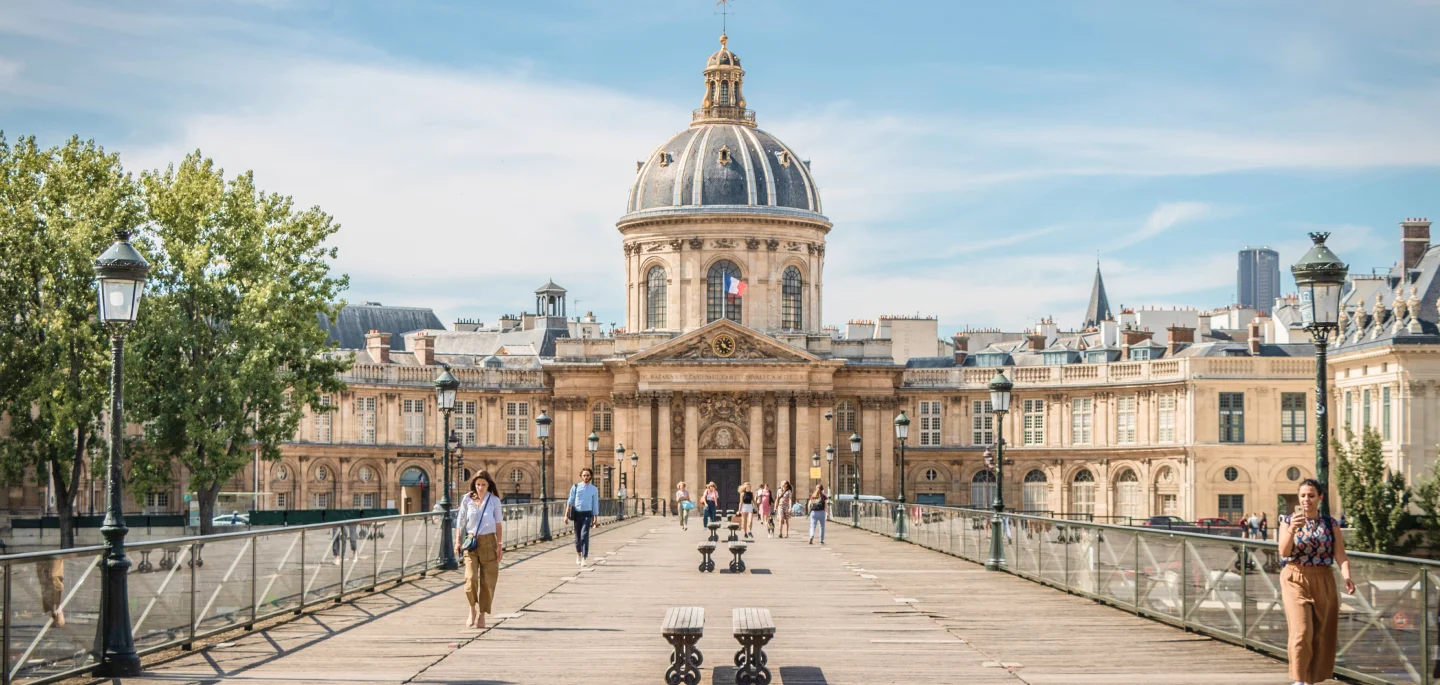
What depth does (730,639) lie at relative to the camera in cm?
1945

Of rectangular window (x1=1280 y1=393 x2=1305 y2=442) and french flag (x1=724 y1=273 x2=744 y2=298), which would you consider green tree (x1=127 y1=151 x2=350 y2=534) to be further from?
rectangular window (x1=1280 y1=393 x2=1305 y2=442)

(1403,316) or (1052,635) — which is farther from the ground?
(1403,316)

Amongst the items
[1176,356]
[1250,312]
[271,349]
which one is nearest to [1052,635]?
[271,349]

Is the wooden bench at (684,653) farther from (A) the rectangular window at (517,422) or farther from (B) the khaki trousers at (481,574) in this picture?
(A) the rectangular window at (517,422)

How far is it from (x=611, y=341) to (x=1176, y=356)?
99.4ft

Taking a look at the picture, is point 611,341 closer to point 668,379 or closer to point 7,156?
point 668,379

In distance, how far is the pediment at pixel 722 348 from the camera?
89.9 meters

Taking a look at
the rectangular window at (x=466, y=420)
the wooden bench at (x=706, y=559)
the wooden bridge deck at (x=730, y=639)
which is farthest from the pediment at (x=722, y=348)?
the wooden bridge deck at (x=730, y=639)

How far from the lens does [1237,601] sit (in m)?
18.8

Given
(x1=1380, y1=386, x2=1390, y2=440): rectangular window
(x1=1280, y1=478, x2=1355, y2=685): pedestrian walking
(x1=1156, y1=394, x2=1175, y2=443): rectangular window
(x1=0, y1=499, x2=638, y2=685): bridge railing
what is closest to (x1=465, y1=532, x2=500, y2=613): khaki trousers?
(x1=0, y1=499, x2=638, y2=685): bridge railing

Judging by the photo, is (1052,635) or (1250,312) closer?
(1052,635)

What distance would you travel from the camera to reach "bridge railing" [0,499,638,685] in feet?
49.6

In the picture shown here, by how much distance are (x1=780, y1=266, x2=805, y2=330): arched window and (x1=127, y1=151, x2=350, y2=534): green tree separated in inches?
1777

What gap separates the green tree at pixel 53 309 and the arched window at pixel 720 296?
4628 centimetres
